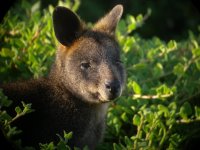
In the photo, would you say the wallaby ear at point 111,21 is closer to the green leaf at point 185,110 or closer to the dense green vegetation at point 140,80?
the dense green vegetation at point 140,80

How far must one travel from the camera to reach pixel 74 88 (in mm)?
5332

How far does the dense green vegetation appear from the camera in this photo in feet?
18.1

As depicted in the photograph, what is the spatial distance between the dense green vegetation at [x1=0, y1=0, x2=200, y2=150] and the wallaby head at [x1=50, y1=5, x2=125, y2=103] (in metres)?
0.39

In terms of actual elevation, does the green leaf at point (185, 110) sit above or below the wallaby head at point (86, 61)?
below

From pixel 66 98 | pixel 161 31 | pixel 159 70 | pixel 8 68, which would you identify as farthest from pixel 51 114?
pixel 161 31

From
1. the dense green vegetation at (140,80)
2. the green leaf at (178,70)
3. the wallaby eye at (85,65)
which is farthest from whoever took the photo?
the green leaf at (178,70)

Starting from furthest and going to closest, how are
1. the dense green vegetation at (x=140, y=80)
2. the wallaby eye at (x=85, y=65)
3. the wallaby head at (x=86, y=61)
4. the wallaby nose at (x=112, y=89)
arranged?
the dense green vegetation at (x=140, y=80), the wallaby eye at (x=85, y=65), the wallaby head at (x=86, y=61), the wallaby nose at (x=112, y=89)

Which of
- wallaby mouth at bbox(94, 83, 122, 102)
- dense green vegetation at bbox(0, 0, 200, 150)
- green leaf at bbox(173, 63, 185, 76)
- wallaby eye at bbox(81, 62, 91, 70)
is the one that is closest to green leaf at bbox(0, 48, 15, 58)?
dense green vegetation at bbox(0, 0, 200, 150)

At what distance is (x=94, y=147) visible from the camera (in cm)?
542

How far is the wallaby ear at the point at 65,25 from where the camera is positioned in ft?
17.5

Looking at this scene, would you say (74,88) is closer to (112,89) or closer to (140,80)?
(112,89)

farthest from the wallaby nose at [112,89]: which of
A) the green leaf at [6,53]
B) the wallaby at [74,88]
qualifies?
the green leaf at [6,53]

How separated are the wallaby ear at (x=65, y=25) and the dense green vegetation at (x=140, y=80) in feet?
1.72

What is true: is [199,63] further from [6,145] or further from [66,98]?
[6,145]
